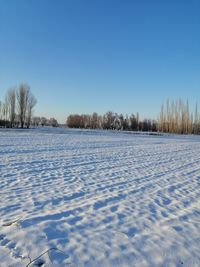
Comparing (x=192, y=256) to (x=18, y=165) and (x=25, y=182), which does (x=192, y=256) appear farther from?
(x=18, y=165)

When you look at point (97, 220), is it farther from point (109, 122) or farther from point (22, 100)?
point (109, 122)

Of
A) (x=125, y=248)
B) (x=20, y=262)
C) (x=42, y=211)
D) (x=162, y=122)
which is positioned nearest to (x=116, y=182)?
(x=42, y=211)

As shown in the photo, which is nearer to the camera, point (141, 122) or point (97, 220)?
point (97, 220)

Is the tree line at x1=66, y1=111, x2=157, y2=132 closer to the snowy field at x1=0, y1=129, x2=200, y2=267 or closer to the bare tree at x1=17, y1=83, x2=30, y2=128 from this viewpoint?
the bare tree at x1=17, y1=83, x2=30, y2=128

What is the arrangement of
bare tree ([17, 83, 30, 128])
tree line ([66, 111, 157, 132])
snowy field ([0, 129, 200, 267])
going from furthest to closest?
tree line ([66, 111, 157, 132]) < bare tree ([17, 83, 30, 128]) < snowy field ([0, 129, 200, 267])

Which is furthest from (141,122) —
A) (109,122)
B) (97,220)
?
(97,220)

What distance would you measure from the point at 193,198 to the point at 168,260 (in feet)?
9.82

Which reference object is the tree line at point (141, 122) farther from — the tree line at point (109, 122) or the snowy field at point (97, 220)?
the snowy field at point (97, 220)

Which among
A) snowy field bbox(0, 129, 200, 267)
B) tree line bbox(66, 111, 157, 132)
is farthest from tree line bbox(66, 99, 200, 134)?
snowy field bbox(0, 129, 200, 267)

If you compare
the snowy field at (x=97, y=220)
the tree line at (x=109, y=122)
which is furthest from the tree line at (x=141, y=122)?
the snowy field at (x=97, y=220)

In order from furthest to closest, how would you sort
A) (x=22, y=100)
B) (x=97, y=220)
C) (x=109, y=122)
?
(x=109, y=122), (x=22, y=100), (x=97, y=220)

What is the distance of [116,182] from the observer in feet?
23.0

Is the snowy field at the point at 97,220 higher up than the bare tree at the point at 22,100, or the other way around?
the bare tree at the point at 22,100

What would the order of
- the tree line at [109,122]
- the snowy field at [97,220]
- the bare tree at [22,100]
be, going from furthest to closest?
the tree line at [109,122] < the bare tree at [22,100] < the snowy field at [97,220]
